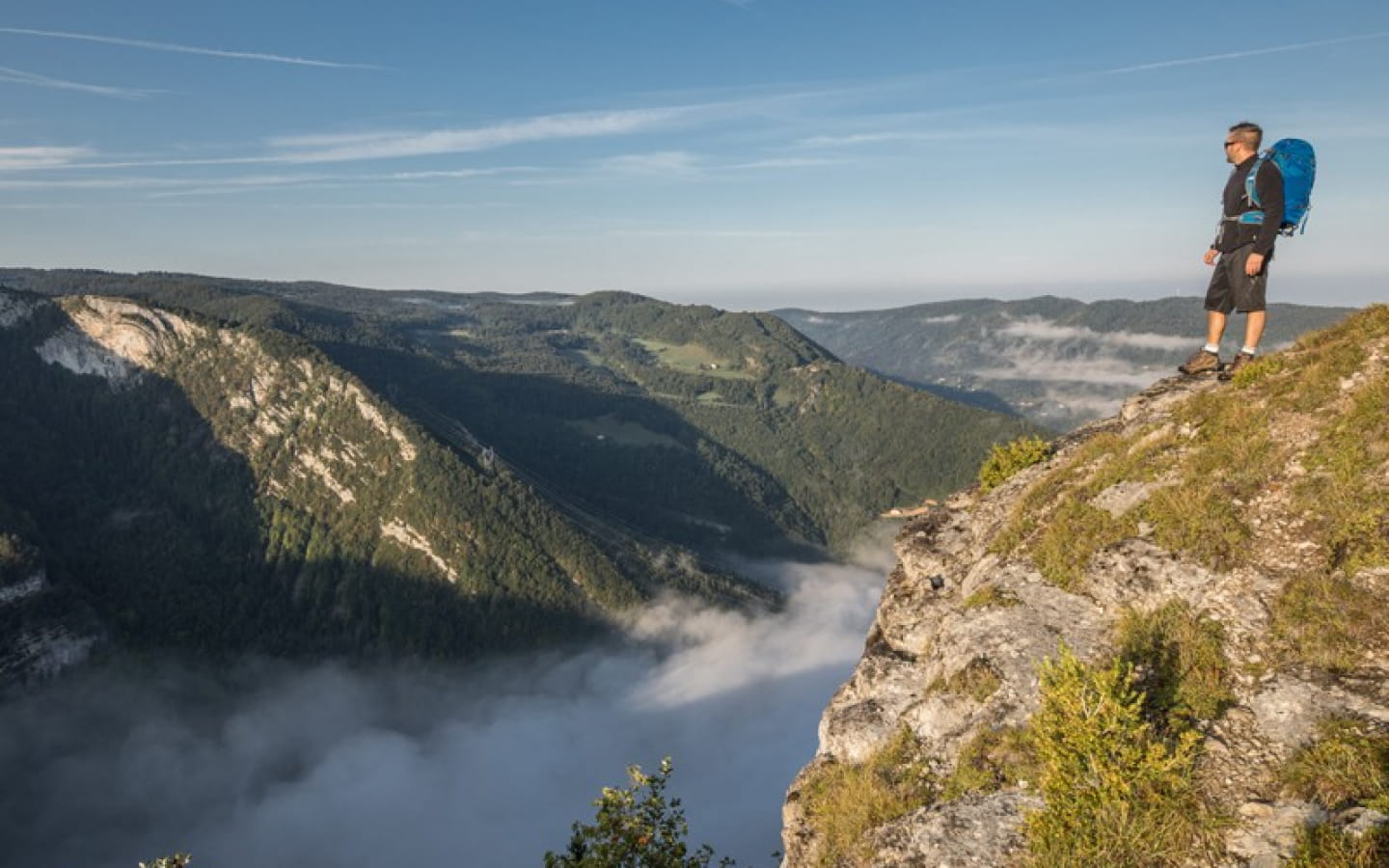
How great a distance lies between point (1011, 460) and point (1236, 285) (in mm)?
10875

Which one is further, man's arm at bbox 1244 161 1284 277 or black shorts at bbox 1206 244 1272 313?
black shorts at bbox 1206 244 1272 313

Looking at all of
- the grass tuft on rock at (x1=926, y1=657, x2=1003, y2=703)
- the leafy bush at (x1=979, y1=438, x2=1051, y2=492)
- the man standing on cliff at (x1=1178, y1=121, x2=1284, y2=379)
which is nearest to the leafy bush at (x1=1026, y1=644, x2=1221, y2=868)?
the grass tuft on rock at (x1=926, y1=657, x2=1003, y2=703)

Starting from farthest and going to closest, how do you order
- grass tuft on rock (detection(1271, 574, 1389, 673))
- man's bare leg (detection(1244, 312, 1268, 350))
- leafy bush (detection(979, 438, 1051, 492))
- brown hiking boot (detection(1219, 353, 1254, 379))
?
leafy bush (detection(979, 438, 1051, 492)) → brown hiking boot (detection(1219, 353, 1254, 379)) → man's bare leg (detection(1244, 312, 1268, 350)) → grass tuft on rock (detection(1271, 574, 1389, 673))

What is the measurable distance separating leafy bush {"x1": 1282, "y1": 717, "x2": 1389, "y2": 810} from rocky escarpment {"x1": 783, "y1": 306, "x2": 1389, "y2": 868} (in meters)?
0.04

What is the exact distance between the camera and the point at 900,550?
1133 inches

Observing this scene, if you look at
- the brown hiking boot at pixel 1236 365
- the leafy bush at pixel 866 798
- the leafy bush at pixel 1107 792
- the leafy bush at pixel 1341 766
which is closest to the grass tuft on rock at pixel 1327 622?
the leafy bush at pixel 1341 766

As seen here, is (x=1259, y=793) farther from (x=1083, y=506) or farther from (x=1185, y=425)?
(x=1185, y=425)

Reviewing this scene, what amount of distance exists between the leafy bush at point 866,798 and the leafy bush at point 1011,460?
14.3 metres

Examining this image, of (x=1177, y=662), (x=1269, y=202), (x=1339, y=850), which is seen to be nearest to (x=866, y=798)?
(x=1177, y=662)

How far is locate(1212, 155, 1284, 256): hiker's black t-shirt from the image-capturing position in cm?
1964

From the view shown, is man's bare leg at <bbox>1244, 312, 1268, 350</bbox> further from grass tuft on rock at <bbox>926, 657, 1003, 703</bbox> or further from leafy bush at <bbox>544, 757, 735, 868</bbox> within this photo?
leafy bush at <bbox>544, 757, 735, 868</bbox>

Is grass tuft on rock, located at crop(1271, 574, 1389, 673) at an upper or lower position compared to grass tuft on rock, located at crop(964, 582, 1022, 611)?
upper

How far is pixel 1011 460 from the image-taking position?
30.3m

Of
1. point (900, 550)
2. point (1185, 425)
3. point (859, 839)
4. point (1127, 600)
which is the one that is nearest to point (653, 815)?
point (859, 839)
